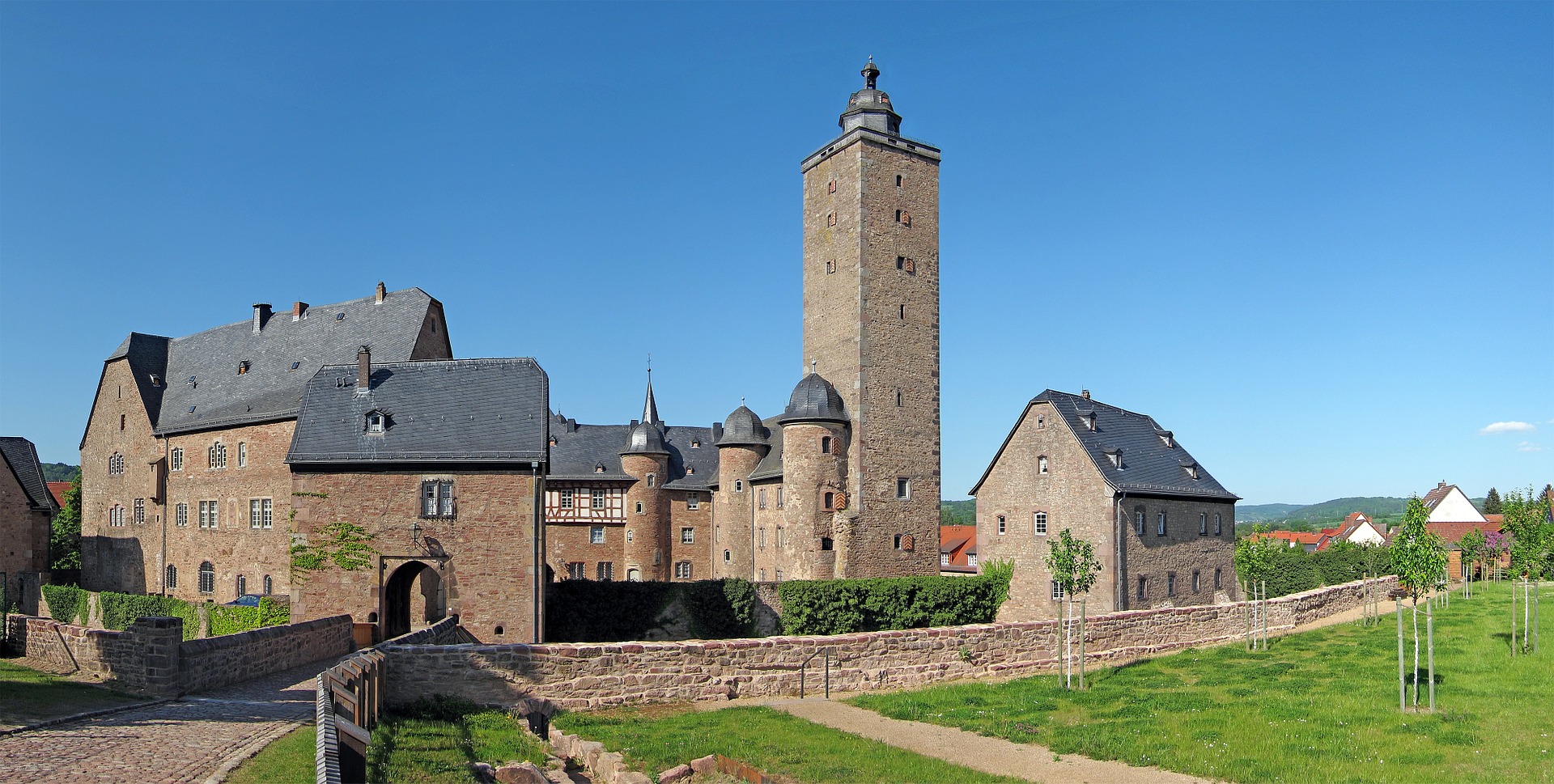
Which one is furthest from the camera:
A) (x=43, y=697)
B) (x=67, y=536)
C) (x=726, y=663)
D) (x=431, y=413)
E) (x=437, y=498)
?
(x=67, y=536)

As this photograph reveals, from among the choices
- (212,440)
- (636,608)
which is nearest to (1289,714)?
(636,608)

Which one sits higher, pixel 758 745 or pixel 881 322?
pixel 881 322

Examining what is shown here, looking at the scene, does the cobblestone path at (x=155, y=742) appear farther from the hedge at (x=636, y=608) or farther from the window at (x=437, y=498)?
the hedge at (x=636, y=608)

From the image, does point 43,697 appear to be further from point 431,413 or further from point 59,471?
point 59,471

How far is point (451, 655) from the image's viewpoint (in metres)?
17.6

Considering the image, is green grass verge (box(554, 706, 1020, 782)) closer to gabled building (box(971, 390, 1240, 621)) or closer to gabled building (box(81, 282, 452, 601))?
gabled building (box(971, 390, 1240, 621))

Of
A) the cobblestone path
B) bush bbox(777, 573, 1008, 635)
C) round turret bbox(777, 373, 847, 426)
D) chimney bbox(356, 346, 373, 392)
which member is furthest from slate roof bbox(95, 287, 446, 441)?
the cobblestone path

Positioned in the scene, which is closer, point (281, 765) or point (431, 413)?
point (281, 765)

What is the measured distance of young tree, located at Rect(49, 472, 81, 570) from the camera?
5319 cm

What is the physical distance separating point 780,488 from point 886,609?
7.74 m

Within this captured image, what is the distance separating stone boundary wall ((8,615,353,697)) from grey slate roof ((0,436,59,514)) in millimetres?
26966

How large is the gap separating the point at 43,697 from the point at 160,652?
5.47ft

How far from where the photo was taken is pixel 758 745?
1468cm

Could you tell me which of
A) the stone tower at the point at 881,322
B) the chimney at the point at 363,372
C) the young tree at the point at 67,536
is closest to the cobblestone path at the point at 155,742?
the chimney at the point at 363,372
